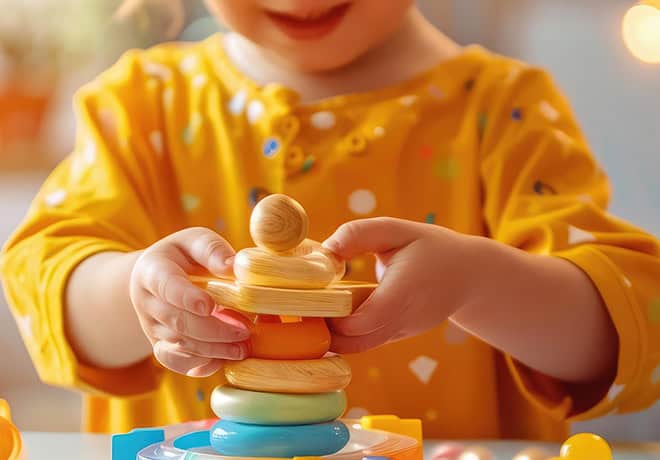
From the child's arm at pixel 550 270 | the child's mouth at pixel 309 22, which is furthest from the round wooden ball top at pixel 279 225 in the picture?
the child's mouth at pixel 309 22

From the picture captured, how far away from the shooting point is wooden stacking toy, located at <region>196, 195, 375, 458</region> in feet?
1.39

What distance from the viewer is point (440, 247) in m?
0.55

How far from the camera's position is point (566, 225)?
0.74m

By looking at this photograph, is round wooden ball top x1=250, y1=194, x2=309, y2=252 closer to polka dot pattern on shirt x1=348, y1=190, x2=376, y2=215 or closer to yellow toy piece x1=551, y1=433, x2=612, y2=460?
yellow toy piece x1=551, y1=433, x2=612, y2=460

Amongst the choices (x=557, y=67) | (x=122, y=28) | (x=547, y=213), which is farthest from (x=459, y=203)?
(x=122, y=28)

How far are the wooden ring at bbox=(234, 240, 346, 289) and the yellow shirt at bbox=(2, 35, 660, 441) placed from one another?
1.09 feet

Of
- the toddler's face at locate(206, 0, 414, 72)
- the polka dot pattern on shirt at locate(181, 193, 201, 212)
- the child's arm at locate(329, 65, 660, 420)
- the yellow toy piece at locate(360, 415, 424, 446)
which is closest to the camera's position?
the yellow toy piece at locate(360, 415, 424, 446)

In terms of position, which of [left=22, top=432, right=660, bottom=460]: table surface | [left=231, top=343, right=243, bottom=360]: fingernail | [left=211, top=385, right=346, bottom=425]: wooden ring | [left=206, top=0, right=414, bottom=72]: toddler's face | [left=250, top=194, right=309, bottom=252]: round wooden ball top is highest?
[left=206, top=0, right=414, bottom=72]: toddler's face

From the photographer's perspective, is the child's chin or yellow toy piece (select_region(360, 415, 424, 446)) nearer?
yellow toy piece (select_region(360, 415, 424, 446))

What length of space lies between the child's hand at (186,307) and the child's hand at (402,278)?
0.18ft

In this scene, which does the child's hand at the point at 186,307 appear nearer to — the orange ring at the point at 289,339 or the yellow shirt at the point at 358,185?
the orange ring at the point at 289,339

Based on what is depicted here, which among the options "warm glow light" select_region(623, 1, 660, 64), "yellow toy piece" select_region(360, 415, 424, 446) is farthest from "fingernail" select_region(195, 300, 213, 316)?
"warm glow light" select_region(623, 1, 660, 64)

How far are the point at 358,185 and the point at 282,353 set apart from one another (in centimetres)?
39

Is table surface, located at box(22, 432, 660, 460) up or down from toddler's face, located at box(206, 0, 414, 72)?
down
